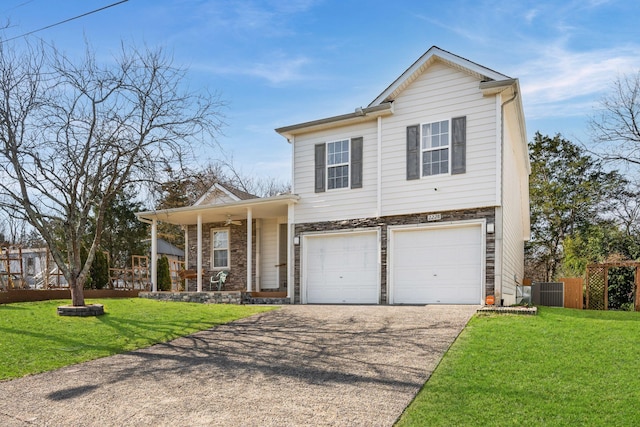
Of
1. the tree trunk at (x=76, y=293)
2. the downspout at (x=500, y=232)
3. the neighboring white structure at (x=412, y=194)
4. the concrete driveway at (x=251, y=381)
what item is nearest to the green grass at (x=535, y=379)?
the concrete driveway at (x=251, y=381)

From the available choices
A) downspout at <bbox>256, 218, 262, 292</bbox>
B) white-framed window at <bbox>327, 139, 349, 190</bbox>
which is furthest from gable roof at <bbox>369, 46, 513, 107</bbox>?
downspout at <bbox>256, 218, 262, 292</bbox>

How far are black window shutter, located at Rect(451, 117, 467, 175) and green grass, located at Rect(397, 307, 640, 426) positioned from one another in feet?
17.2

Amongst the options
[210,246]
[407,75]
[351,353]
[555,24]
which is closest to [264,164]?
[210,246]

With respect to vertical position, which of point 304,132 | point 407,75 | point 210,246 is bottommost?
point 210,246

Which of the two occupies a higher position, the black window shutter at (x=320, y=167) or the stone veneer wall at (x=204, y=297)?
the black window shutter at (x=320, y=167)

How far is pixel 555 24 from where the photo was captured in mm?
11891

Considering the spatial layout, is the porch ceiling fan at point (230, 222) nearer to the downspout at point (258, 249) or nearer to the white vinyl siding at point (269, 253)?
the downspout at point (258, 249)

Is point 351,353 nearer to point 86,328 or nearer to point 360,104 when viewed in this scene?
point 86,328

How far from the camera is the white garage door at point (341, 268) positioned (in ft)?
47.5

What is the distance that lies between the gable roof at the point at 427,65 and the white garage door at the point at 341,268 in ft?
13.2

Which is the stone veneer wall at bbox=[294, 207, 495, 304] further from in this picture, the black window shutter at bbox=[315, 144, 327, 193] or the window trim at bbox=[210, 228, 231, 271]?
the window trim at bbox=[210, 228, 231, 271]

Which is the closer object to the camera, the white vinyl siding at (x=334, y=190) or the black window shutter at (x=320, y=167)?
the white vinyl siding at (x=334, y=190)

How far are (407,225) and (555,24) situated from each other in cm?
614

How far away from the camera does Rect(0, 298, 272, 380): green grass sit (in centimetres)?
816
